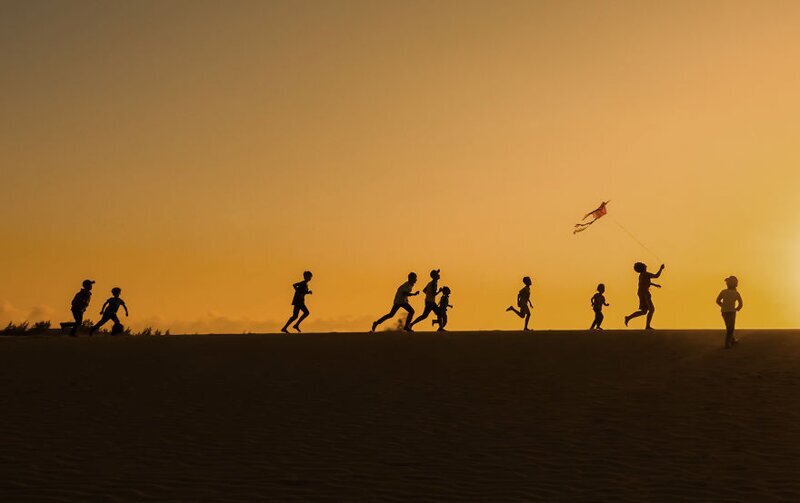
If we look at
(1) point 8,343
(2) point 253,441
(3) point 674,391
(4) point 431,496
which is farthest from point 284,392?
(1) point 8,343

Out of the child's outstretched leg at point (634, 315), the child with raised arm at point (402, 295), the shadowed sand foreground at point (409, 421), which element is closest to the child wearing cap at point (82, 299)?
the shadowed sand foreground at point (409, 421)

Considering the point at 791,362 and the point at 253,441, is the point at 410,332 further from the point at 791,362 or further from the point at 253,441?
the point at 253,441

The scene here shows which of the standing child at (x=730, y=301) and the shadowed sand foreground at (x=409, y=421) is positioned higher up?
the standing child at (x=730, y=301)

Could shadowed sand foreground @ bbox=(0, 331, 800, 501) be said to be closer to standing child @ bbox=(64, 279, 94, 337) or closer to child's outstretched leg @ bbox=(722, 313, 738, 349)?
child's outstretched leg @ bbox=(722, 313, 738, 349)

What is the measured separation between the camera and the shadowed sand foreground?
10617mm

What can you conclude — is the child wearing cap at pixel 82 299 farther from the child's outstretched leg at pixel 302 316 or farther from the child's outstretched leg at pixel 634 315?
the child's outstretched leg at pixel 634 315

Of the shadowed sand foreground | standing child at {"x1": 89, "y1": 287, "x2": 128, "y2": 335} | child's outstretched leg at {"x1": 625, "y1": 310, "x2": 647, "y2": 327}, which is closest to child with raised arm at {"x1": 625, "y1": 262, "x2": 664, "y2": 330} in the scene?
child's outstretched leg at {"x1": 625, "y1": 310, "x2": 647, "y2": 327}

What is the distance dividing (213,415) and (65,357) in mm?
7989

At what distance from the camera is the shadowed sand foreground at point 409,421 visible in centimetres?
1062

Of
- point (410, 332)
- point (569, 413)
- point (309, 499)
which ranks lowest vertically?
point (309, 499)

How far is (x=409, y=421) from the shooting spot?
14023 millimetres

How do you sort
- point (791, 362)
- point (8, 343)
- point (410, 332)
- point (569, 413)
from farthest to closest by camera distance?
point (410, 332), point (8, 343), point (791, 362), point (569, 413)

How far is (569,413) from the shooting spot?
14.4m

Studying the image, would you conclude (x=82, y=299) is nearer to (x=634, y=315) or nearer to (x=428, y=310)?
(x=428, y=310)
